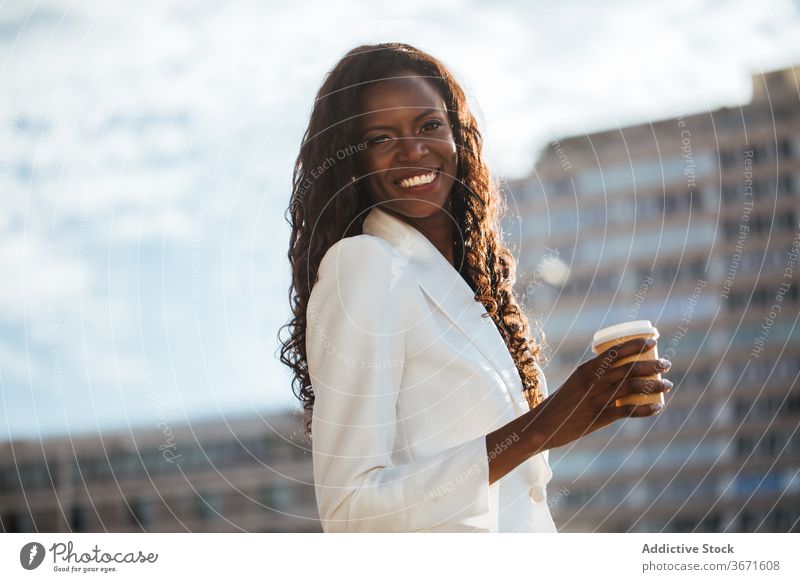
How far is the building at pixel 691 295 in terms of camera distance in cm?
4925

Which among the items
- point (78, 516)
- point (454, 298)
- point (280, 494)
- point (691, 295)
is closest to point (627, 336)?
point (454, 298)

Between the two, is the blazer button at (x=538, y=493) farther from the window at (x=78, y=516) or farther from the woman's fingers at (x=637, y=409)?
the window at (x=78, y=516)

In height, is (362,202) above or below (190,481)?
above

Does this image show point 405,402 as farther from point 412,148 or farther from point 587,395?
point 412,148

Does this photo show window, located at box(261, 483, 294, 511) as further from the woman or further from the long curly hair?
the woman

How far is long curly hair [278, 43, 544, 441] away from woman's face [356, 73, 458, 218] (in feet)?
0.09

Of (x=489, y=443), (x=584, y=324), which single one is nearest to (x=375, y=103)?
(x=489, y=443)

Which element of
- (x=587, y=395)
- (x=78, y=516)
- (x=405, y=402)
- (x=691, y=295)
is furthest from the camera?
(x=78, y=516)

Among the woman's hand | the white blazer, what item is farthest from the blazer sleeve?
the woman's hand

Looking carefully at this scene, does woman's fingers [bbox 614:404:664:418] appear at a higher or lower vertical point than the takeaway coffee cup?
lower

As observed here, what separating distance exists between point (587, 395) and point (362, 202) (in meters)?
0.64

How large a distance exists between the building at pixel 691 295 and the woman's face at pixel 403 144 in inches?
1824

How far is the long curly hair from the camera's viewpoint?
1988 mm

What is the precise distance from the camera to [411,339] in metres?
1.77
